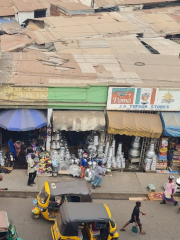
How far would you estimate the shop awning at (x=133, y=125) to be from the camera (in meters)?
15.7

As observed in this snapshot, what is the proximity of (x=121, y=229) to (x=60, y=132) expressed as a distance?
16.0 feet

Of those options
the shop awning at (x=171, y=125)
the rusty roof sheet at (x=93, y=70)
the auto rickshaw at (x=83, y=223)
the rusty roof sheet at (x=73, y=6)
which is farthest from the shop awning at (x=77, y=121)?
the rusty roof sheet at (x=73, y=6)

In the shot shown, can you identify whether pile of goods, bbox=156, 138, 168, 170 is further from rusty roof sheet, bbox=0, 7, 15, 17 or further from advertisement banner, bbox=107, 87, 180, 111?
rusty roof sheet, bbox=0, 7, 15, 17

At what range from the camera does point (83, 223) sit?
11.8 m

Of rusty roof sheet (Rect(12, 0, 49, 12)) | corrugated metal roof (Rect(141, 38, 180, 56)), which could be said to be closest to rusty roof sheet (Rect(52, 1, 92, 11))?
rusty roof sheet (Rect(12, 0, 49, 12))

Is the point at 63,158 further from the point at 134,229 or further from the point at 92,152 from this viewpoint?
the point at 134,229

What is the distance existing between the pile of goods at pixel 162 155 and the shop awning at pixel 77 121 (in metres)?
2.51

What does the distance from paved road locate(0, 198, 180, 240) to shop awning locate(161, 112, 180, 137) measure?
272cm

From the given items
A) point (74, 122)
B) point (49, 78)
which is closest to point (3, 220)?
point (74, 122)

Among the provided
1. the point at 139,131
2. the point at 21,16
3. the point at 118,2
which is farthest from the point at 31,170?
the point at 118,2

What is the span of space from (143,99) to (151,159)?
238 centimetres

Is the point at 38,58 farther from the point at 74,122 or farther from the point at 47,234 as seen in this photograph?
the point at 47,234

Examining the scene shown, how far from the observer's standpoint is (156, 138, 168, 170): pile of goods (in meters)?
16.3

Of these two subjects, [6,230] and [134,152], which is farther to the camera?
[134,152]
